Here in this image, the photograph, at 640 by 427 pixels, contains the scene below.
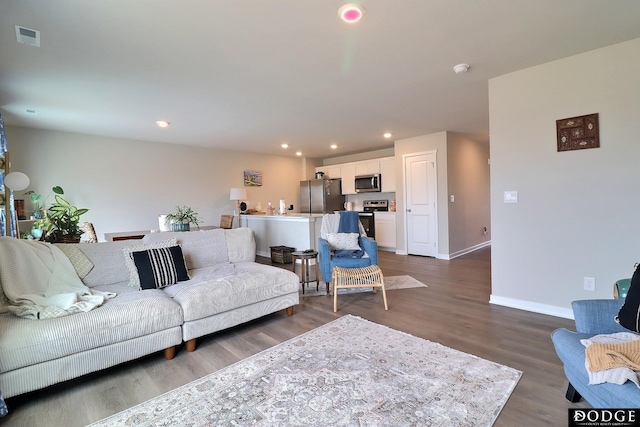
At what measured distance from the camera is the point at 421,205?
19.4 feet

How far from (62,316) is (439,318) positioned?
2983mm

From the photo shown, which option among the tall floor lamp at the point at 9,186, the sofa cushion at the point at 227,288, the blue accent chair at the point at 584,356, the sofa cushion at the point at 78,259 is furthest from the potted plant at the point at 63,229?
the blue accent chair at the point at 584,356

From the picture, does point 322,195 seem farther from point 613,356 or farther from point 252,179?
point 613,356

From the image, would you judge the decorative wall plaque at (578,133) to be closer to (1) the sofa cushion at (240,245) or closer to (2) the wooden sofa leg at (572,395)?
(2) the wooden sofa leg at (572,395)

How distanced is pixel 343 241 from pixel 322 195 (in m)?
3.62

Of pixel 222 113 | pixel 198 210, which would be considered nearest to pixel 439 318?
pixel 222 113

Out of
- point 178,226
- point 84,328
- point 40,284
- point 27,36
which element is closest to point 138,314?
point 84,328

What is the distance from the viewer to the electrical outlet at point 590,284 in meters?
2.67

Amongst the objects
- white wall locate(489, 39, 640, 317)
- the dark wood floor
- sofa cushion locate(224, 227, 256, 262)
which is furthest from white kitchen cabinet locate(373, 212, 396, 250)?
sofa cushion locate(224, 227, 256, 262)

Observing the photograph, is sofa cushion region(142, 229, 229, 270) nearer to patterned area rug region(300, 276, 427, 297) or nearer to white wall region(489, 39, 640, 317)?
patterned area rug region(300, 276, 427, 297)

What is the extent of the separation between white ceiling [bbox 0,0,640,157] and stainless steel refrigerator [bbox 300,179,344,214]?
3.22m

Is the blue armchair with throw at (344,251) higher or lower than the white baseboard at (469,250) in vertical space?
higher

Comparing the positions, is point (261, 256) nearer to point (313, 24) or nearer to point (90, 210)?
point (90, 210)

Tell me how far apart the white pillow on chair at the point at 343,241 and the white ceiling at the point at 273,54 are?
172 cm
